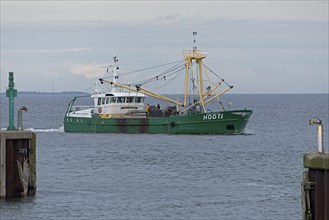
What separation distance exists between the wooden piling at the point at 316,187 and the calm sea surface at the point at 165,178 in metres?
10.1

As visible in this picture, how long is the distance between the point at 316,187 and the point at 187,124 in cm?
5012

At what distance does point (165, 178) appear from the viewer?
4284 centimetres

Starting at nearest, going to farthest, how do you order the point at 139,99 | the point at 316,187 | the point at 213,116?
the point at 316,187 < the point at 213,116 < the point at 139,99

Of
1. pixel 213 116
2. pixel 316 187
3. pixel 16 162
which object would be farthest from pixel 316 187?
pixel 213 116

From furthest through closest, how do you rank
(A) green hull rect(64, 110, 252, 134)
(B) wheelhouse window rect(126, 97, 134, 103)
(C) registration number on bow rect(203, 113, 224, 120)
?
(B) wheelhouse window rect(126, 97, 134, 103), (A) green hull rect(64, 110, 252, 134), (C) registration number on bow rect(203, 113, 224, 120)

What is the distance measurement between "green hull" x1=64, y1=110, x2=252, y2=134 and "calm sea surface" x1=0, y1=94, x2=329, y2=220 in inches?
31.3

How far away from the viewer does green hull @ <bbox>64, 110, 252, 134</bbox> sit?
70.9 m

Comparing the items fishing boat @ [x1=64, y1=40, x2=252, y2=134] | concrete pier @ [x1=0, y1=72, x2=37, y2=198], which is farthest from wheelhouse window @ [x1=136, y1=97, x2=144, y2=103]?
concrete pier @ [x1=0, y1=72, x2=37, y2=198]

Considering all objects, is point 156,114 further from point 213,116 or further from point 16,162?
point 16,162

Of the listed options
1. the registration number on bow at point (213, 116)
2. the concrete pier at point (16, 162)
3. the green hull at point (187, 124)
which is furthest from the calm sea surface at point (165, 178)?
the registration number on bow at point (213, 116)

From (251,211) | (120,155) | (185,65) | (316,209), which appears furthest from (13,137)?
(185,65)

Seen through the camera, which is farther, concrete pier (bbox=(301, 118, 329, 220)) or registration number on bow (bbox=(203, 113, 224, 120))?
registration number on bow (bbox=(203, 113, 224, 120))

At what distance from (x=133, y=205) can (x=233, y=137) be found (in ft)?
122

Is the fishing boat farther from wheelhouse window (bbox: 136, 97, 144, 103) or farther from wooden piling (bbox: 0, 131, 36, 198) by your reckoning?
wooden piling (bbox: 0, 131, 36, 198)
